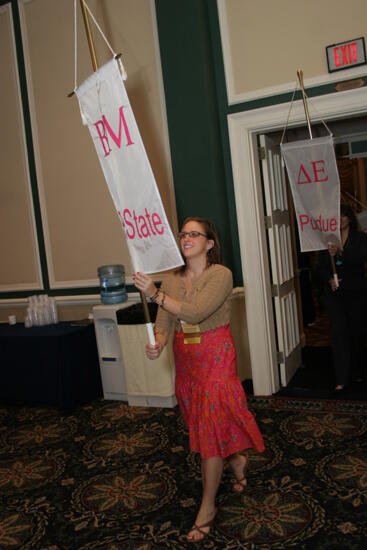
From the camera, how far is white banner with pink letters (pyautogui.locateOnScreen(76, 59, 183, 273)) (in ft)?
7.09

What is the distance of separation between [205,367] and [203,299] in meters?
0.31

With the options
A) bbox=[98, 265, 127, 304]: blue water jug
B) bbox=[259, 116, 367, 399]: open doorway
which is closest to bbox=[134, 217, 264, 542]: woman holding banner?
bbox=[259, 116, 367, 399]: open doorway

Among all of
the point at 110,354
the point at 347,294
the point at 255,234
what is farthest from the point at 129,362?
the point at 347,294

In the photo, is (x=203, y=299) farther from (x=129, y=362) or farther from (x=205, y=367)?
(x=129, y=362)

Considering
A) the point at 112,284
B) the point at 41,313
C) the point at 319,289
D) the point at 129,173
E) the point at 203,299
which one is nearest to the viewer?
the point at 129,173

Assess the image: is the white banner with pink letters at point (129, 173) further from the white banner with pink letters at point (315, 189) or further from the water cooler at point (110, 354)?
the water cooler at point (110, 354)

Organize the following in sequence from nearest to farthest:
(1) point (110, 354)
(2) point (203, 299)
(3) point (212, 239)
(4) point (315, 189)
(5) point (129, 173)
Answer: (5) point (129, 173), (2) point (203, 299), (3) point (212, 239), (4) point (315, 189), (1) point (110, 354)

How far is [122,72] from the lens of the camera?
7.17 feet

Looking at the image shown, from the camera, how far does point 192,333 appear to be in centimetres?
245

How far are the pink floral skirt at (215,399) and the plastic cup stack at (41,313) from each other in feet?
8.76

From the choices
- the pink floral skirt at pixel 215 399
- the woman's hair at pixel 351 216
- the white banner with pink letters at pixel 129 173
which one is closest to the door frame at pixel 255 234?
the woman's hair at pixel 351 216

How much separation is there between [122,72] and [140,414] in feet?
8.79

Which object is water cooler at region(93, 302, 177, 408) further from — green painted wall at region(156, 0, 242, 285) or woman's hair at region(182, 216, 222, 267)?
woman's hair at region(182, 216, 222, 267)

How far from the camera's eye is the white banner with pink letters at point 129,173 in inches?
85.0
